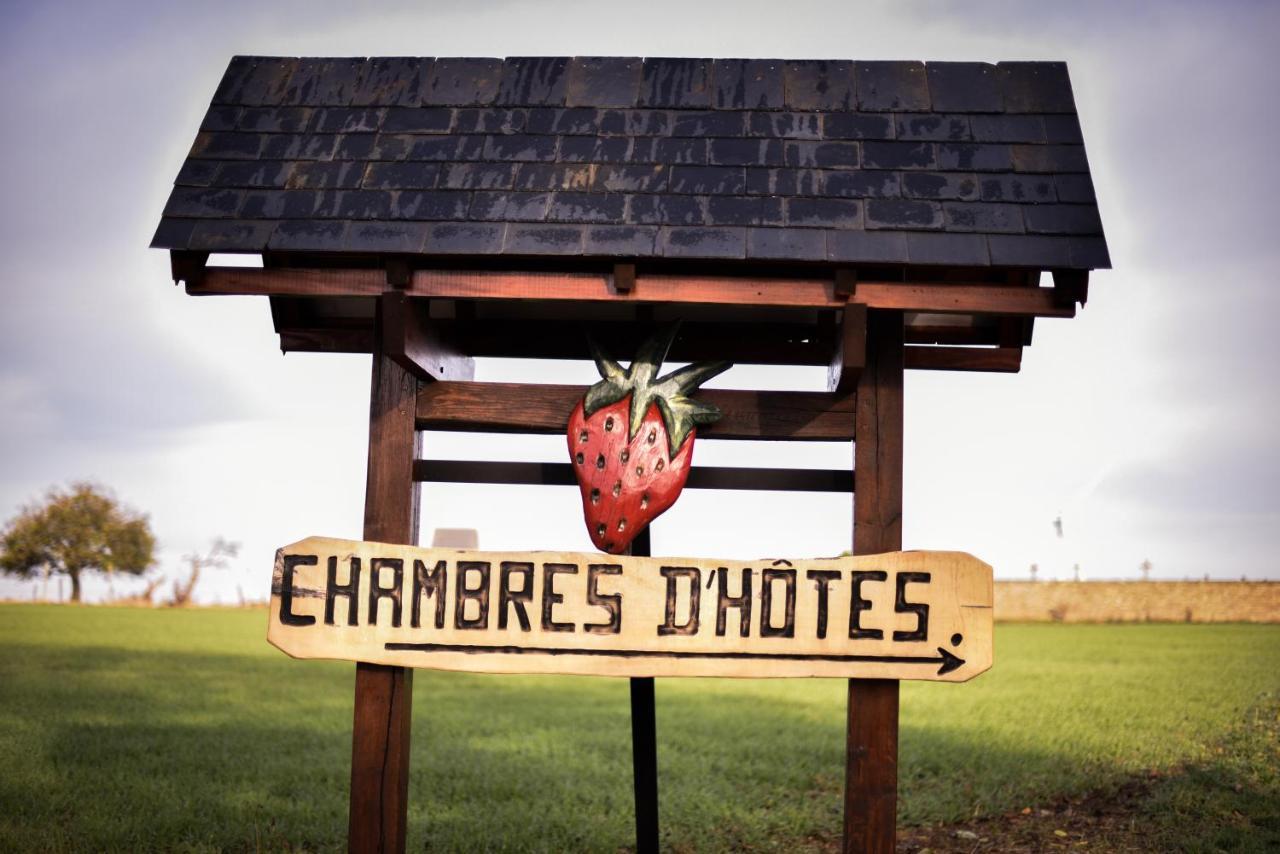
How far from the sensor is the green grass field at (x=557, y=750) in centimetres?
813

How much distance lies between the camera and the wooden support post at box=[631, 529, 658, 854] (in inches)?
224

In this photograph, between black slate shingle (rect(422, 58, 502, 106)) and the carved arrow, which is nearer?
the carved arrow

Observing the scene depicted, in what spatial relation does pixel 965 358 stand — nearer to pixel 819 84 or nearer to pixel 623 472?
pixel 819 84

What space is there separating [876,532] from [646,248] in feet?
5.42

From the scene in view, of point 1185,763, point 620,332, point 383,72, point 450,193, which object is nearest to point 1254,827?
point 1185,763

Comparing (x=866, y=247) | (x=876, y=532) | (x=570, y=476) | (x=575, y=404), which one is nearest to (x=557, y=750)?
(x=570, y=476)

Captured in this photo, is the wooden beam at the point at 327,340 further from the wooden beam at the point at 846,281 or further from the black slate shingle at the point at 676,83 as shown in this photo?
the wooden beam at the point at 846,281

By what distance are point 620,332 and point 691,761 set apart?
662cm

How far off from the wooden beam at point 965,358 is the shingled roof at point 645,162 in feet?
4.11

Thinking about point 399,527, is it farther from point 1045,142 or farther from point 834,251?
point 1045,142

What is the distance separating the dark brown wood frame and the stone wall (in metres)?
26.1

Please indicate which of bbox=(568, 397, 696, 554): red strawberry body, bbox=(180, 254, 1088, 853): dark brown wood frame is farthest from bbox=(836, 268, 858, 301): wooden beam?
bbox=(568, 397, 696, 554): red strawberry body

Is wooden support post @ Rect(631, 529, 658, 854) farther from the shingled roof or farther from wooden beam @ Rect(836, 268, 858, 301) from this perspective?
the shingled roof

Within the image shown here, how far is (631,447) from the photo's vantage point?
500 cm
